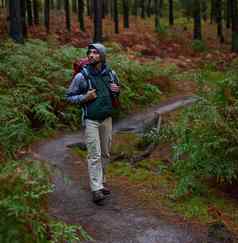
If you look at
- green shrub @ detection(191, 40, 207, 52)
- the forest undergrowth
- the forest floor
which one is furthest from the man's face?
green shrub @ detection(191, 40, 207, 52)

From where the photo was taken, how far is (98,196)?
7180mm

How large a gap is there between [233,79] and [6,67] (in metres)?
6.60

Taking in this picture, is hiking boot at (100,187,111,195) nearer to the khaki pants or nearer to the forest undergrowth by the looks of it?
the khaki pants

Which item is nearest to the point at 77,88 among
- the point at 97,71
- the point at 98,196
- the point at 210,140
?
the point at 97,71

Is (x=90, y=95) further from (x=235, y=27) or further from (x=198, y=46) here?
(x=198, y=46)

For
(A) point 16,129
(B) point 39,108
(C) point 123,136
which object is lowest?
(C) point 123,136

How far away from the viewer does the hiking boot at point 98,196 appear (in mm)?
7184

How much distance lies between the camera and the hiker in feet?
23.3

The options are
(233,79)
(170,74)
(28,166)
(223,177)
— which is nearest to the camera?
(28,166)

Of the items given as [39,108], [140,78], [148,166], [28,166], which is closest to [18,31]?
[140,78]

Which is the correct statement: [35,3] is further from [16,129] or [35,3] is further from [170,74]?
[16,129]

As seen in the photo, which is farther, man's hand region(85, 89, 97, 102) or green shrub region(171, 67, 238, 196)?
green shrub region(171, 67, 238, 196)

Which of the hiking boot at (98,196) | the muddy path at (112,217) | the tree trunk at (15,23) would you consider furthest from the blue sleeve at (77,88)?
the tree trunk at (15,23)

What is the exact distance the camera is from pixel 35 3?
115ft
